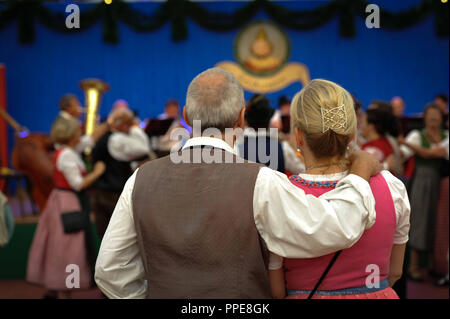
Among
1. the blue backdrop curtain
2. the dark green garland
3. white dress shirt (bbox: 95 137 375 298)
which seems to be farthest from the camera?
the blue backdrop curtain

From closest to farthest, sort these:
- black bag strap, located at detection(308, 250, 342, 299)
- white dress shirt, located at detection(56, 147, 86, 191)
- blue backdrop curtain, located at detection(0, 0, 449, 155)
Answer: black bag strap, located at detection(308, 250, 342, 299) < white dress shirt, located at detection(56, 147, 86, 191) < blue backdrop curtain, located at detection(0, 0, 449, 155)

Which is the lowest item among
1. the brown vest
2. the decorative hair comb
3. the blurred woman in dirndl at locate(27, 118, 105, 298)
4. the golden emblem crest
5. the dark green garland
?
the blurred woman in dirndl at locate(27, 118, 105, 298)

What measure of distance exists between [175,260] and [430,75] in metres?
8.59

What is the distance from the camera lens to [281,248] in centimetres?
113

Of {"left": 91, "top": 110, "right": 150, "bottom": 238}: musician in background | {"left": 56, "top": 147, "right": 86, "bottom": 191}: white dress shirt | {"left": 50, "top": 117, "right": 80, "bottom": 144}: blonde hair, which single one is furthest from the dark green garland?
{"left": 56, "top": 147, "right": 86, "bottom": 191}: white dress shirt

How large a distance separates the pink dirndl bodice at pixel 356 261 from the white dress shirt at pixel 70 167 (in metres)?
2.23

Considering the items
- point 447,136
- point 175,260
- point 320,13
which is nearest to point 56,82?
point 320,13

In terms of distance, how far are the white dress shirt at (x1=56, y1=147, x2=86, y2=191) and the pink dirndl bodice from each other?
223 centimetres

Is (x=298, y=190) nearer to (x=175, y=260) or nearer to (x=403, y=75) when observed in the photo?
(x=175, y=260)

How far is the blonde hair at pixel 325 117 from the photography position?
A: 1.23m

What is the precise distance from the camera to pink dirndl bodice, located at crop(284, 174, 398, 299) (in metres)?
1.22

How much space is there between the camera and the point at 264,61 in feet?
28.5

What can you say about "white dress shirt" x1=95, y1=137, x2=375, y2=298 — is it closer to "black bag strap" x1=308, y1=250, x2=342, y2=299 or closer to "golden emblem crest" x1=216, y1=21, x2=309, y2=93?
"black bag strap" x1=308, y1=250, x2=342, y2=299

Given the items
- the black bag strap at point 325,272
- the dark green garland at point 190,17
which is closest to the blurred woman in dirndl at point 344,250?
the black bag strap at point 325,272
